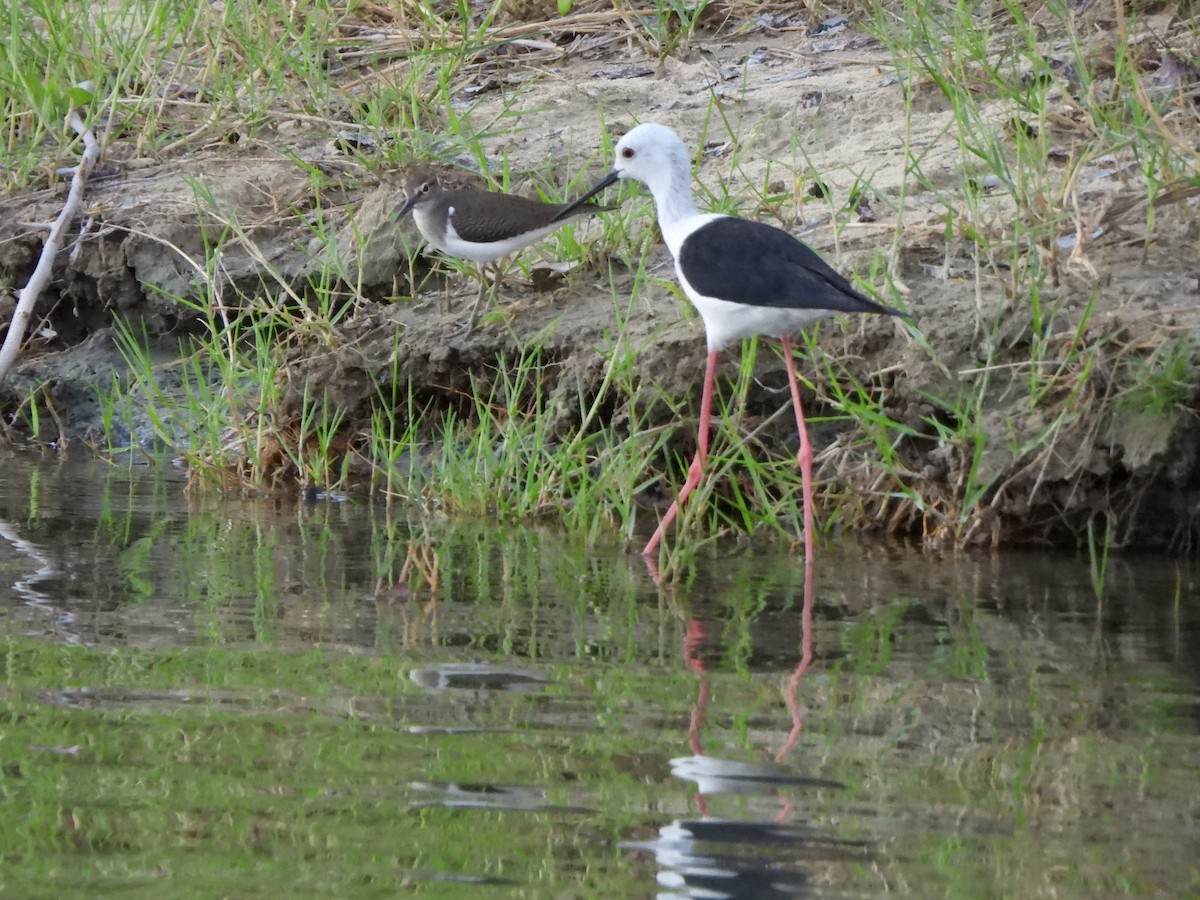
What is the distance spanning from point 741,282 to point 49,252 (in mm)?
3607

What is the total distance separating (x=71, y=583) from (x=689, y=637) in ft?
5.55

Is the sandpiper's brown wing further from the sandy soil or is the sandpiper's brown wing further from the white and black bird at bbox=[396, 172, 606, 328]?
the sandy soil

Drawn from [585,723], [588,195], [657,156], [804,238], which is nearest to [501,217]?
[588,195]

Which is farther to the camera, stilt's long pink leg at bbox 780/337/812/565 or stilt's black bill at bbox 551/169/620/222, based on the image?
stilt's black bill at bbox 551/169/620/222

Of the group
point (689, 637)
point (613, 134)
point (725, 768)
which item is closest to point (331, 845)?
point (725, 768)

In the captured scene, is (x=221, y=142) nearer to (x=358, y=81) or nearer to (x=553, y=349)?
(x=358, y=81)

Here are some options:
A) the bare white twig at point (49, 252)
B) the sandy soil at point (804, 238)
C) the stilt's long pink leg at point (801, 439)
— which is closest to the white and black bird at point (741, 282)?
the stilt's long pink leg at point (801, 439)

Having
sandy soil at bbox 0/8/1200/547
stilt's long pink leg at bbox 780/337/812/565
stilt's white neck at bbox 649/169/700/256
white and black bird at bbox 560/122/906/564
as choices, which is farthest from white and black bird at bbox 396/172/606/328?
stilt's long pink leg at bbox 780/337/812/565

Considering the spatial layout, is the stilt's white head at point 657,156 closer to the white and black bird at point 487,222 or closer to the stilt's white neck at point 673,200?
the stilt's white neck at point 673,200

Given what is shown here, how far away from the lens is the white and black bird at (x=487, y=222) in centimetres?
644

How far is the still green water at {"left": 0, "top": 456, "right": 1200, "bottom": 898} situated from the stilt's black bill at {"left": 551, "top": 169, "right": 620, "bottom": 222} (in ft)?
4.87

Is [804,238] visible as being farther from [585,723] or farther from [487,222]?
[585,723]

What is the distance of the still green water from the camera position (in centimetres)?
256

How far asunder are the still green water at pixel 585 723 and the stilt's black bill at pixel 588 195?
148 cm
